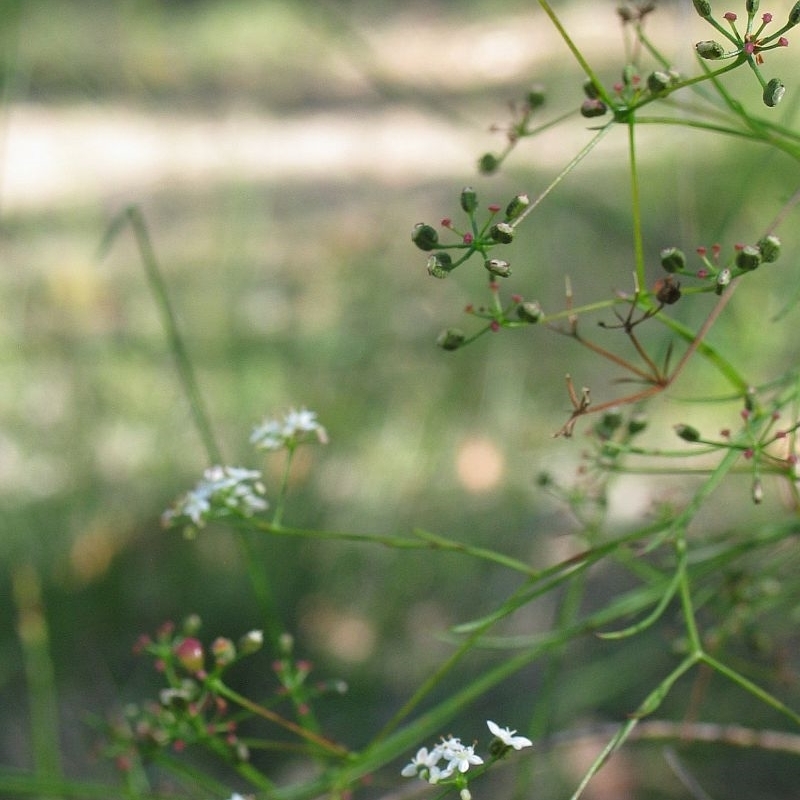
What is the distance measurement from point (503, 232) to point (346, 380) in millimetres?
1238

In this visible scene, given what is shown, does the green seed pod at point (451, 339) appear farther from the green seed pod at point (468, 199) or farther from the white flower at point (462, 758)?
the white flower at point (462, 758)

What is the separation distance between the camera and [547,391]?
1.76 metres

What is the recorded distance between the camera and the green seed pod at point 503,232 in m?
0.42

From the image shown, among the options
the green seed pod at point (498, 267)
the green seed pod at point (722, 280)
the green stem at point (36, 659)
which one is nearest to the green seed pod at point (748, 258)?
the green seed pod at point (722, 280)

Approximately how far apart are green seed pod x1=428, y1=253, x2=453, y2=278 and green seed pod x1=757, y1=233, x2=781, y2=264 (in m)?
0.14

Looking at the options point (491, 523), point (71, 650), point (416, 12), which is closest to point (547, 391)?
point (491, 523)

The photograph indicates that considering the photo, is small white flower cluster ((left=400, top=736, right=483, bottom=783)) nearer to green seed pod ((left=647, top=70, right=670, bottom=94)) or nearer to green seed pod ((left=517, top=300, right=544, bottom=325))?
green seed pod ((left=517, top=300, right=544, bottom=325))

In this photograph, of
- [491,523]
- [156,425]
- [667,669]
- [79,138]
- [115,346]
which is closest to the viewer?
[667,669]

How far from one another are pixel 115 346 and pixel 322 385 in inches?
14.3

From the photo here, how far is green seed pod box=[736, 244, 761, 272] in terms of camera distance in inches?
18.3

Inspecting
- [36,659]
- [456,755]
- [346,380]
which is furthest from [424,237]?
[346,380]

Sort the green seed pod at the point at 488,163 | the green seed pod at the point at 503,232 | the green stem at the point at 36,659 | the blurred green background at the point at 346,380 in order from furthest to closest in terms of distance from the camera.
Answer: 1. the blurred green background at the point at 346,380
2. the green stem at the point at 36,659
3. the green seed pod at the point at 488,163
4. the green seed pod at the point at 503,232

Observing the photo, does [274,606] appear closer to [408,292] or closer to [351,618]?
[351,618]

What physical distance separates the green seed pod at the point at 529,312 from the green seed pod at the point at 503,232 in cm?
4
